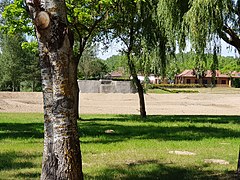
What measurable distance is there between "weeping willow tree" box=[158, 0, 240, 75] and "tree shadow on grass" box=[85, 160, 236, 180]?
435cm

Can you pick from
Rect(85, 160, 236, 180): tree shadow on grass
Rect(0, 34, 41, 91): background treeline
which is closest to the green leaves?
Rect(85, 160, 236, 180): tree shadow on grass

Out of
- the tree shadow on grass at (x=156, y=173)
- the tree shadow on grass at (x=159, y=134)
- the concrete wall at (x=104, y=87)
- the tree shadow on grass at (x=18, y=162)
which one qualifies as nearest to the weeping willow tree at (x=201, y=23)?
the tree shadow on grass at (x=159, y=134)

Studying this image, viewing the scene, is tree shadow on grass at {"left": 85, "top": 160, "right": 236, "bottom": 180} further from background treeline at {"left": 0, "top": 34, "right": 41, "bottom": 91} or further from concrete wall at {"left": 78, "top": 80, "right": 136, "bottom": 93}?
concrete wall at {"left": 78, "top": 80, "right": 136, "bottom": 93}

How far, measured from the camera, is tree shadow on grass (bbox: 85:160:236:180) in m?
6.24

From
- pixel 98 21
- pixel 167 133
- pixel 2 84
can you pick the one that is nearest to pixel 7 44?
pixel 2 84

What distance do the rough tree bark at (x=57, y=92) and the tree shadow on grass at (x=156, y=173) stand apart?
1.95 metres

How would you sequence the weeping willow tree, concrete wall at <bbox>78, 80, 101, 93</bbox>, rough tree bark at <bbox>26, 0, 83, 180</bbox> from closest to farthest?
rough tree bark at <bbox>26, 0, 83, 180</bbox> < the weeping willow tree < concrete wall at <bbox>78, 80, 101, 93</bbox>

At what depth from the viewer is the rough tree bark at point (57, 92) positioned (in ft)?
13.9

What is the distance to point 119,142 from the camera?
10.5 meters

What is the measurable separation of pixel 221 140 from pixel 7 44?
4432 centimetres

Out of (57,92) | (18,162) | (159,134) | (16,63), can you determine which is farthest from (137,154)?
(16,63)

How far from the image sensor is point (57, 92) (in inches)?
168

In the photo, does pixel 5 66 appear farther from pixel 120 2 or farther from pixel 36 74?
pixel 120 2

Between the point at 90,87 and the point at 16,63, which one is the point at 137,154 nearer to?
the point at 16,63
